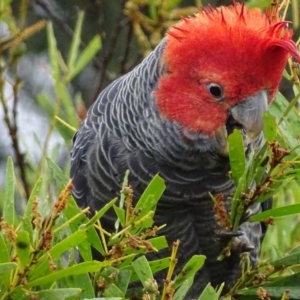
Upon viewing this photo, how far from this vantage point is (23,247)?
34.4 inches

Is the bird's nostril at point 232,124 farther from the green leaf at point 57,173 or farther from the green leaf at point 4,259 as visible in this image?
the green leaf at point 4,259

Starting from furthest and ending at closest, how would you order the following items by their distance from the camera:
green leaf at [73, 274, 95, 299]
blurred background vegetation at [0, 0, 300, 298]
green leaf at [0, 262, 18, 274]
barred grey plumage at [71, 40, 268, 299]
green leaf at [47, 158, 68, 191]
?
1. blurred background vegetation at [0, 0, 300, 298]
2. barred grey plumage at [71, 40, 268, 299]
3. green leaf at [47, 158, 68, 191]
4. green leaf at [73, 274, 95, 299]
5. green leaf at [0, 262, 18, 274]

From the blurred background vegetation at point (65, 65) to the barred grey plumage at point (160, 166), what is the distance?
0.10m

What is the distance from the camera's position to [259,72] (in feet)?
4.45

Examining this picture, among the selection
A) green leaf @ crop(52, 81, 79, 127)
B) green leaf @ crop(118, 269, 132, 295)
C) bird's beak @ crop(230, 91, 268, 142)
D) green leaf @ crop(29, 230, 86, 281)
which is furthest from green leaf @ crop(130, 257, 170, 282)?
green leaf @ crop(52, 81, 79, 127)

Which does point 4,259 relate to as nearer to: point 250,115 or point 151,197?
point 151,197

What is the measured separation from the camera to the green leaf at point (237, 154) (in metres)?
1.03

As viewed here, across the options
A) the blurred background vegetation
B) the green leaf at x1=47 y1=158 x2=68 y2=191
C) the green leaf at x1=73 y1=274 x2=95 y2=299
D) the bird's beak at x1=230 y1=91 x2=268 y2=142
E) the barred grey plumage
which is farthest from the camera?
the blurred background vegetation

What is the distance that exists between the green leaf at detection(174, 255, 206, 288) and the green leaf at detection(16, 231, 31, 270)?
9.2 inches

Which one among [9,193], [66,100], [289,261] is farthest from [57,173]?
[66,100]

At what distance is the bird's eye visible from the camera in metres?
1.40

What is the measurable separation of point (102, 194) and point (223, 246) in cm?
47

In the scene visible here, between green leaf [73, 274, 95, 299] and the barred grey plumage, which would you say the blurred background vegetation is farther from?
green leaf [73, 274, 95, 299]

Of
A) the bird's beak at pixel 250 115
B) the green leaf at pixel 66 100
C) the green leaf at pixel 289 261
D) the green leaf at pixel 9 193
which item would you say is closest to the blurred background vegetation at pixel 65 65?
the green leaf at pixel 66 100
